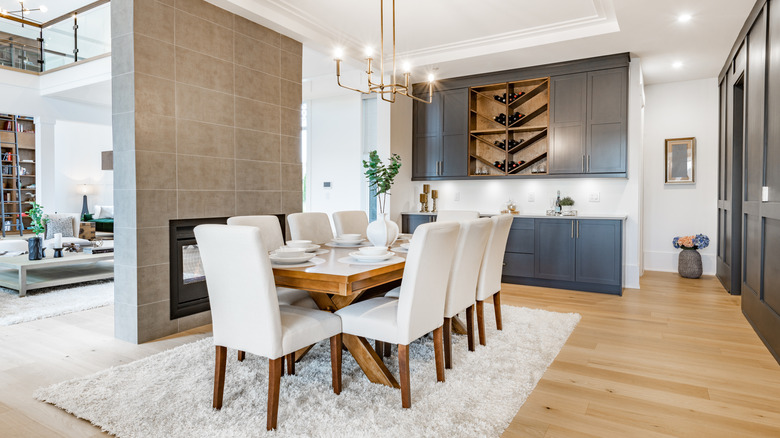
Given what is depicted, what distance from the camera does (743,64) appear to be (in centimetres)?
417

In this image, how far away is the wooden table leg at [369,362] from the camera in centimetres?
245

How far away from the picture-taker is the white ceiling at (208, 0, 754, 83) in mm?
3974

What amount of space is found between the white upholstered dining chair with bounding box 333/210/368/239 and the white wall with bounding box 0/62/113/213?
5.15 m

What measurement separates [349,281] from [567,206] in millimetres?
4133

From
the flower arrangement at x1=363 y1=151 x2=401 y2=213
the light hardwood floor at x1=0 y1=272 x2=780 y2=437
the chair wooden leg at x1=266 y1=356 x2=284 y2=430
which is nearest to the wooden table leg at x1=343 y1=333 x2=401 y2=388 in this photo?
the chair wooden leg at x1=266 y1=356 x2=284 y2=430

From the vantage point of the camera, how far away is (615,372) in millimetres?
2738

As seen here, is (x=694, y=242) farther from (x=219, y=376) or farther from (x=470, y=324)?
(x=219, y=376)

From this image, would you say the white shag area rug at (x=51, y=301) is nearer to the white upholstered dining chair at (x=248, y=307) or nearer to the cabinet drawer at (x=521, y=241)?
the white upholstered dining chair at (x=248, y=307)

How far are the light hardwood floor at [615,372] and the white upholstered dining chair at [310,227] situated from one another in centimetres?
106

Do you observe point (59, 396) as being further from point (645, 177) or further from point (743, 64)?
point (645, 177)

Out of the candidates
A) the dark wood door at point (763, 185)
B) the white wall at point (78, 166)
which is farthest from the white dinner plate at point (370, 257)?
the white wall at point (78, 166)

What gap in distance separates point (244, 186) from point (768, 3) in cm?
421

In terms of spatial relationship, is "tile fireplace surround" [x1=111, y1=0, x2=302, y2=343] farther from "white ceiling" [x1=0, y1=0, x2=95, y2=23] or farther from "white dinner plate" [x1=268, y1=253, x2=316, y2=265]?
"white ceiling" [x1=0, y1=0, x2=95, y2=23]

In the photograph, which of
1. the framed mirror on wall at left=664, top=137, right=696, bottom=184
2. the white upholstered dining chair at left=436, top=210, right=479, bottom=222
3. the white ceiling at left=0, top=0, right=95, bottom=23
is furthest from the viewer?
the white ceiling at left=0, top=0, right=95, bottom=23
